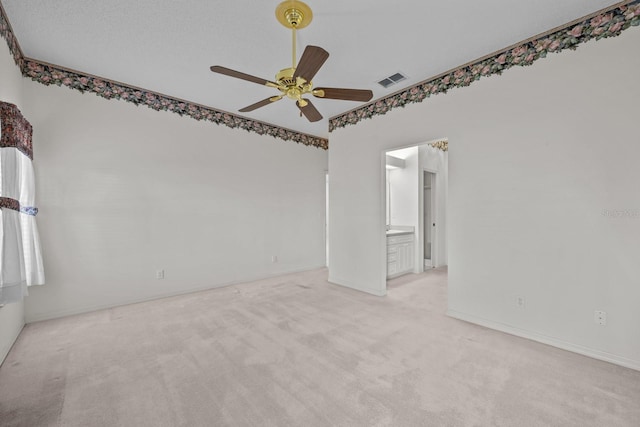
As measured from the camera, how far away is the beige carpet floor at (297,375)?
5.32ft

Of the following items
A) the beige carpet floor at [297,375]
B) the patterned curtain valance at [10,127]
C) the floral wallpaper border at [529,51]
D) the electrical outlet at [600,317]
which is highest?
the floral wallpaper border at [529,51]

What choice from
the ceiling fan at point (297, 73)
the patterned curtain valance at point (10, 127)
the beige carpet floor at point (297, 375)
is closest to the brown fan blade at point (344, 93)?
the ceiling fan at point (297, 73)

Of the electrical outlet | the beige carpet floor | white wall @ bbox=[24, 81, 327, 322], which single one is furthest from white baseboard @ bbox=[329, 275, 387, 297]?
the electrical outlet

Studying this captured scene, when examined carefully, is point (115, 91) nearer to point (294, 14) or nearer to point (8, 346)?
point (294, 14)

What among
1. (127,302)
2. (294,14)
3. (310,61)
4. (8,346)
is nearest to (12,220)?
(8,346)

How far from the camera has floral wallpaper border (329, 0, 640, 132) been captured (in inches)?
86.0

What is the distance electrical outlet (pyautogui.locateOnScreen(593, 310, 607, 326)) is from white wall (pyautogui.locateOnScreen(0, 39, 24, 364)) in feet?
16.6

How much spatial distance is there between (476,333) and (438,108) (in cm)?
262

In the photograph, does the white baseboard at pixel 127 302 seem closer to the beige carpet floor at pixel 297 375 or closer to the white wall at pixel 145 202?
the white wall at pixel 145 202

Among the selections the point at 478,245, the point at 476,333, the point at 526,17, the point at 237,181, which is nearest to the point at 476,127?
the point at 526,17

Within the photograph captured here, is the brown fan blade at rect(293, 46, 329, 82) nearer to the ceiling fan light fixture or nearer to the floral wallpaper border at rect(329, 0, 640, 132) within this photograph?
the ceiling fan light fixture

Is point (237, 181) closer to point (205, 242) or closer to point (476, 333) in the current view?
point (205, 242)

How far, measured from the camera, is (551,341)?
249cm

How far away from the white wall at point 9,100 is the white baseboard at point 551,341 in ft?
14.4
